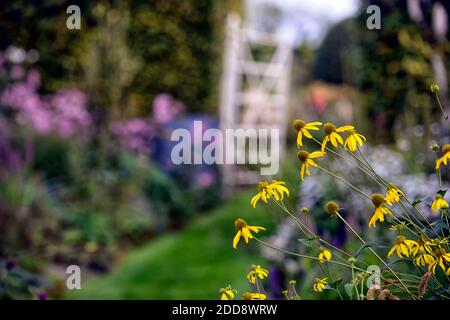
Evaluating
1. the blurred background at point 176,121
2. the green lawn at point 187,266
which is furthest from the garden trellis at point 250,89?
the green lawn at point 187,266

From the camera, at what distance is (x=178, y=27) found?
306 inches

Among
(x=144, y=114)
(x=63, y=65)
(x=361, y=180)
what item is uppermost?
(x=63, y=65)

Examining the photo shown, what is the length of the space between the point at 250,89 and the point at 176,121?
1.10m

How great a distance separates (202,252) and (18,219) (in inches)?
54.4

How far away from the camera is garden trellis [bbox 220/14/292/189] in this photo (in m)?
7.03

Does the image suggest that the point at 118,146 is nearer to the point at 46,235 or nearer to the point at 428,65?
the point at 46,235

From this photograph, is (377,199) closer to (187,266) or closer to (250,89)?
(187,266)

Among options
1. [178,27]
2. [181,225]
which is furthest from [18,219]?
[178,27]

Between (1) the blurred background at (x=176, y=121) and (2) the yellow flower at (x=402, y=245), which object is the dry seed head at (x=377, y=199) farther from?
(1) the blurred background at (x=176, y=121)

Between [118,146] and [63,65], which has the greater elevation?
[63,65]

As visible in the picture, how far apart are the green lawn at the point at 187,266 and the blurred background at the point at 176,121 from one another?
2cm

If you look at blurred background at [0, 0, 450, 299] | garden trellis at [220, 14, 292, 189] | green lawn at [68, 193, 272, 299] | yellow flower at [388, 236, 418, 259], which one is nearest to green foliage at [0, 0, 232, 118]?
blurred background at [0, 0, 450, 299]

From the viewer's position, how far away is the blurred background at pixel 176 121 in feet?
11.4

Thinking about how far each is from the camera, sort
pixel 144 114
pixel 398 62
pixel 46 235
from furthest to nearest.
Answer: pixel 144 114 → pixel 398 62 → pixel 46 235
